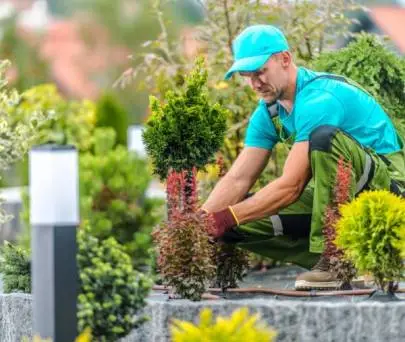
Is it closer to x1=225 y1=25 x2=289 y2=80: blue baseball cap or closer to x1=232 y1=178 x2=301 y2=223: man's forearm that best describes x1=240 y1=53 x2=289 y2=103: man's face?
x1=225 y1=25 x2=289 y2=80: blue baseball cap

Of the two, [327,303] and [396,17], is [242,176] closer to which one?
[327,303]

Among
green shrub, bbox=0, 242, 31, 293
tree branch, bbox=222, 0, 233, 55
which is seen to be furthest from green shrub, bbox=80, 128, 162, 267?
green shrub, bbox=0, 242, 31, 293

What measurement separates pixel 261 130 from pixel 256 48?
66cm

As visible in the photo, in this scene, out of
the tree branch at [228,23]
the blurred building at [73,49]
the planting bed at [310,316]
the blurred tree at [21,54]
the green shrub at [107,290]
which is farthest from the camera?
the blurred building at [73,49]

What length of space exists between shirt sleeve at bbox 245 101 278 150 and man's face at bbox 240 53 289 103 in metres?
0.34

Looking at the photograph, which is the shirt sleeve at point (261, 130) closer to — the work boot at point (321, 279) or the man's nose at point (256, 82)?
the man's nose at point (256, 82)

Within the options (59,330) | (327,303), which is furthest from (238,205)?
(59,330)

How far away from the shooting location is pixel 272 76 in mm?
6605

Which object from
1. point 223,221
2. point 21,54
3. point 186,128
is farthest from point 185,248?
point 21,54

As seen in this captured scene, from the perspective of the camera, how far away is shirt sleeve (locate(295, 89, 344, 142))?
6438 mm

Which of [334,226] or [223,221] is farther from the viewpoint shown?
[223,221]

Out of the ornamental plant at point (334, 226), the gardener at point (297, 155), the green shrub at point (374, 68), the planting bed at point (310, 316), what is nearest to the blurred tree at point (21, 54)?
Result: the green shrub at point (374, 68)

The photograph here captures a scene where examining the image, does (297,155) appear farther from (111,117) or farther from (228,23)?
(111,117)

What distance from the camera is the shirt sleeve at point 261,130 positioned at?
7.02 m
